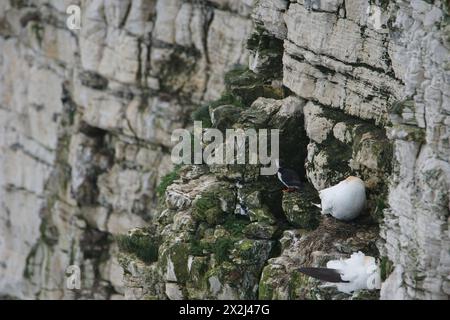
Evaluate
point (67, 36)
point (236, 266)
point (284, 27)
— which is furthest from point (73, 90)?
point (236, 266)

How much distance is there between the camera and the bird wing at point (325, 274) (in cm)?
2077

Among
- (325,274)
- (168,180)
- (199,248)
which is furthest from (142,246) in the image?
(325,274)

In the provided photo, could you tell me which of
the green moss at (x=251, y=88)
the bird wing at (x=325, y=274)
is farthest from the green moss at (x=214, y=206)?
the bird wing at (x=325, y=274)

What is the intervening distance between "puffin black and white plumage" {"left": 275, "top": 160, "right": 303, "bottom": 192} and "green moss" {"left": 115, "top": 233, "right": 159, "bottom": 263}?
10.6ft

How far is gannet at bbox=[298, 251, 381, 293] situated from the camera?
67.8 ft

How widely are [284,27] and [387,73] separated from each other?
170 inches

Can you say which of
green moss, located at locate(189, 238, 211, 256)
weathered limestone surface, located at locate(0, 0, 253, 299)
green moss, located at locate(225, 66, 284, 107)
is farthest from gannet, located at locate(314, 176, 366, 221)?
weathered limestone surface, located at locate(0, 0, 253, 299)

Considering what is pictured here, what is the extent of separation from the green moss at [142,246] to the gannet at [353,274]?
5.53 m

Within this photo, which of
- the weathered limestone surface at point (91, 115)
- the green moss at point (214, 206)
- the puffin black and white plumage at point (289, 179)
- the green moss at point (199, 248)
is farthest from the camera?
the weathered limestone surface at point (91, 115)

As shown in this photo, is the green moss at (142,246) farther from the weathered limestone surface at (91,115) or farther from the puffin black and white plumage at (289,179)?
the weathered limestone surface at (91,115)

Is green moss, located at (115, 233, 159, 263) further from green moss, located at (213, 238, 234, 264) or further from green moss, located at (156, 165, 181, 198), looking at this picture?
green moss, located at (213, 238, 234, 264)

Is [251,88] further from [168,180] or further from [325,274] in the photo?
[325,274]

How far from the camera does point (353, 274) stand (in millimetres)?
20766

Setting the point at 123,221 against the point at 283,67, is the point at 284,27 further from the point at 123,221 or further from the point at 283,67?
the point at 123,221
